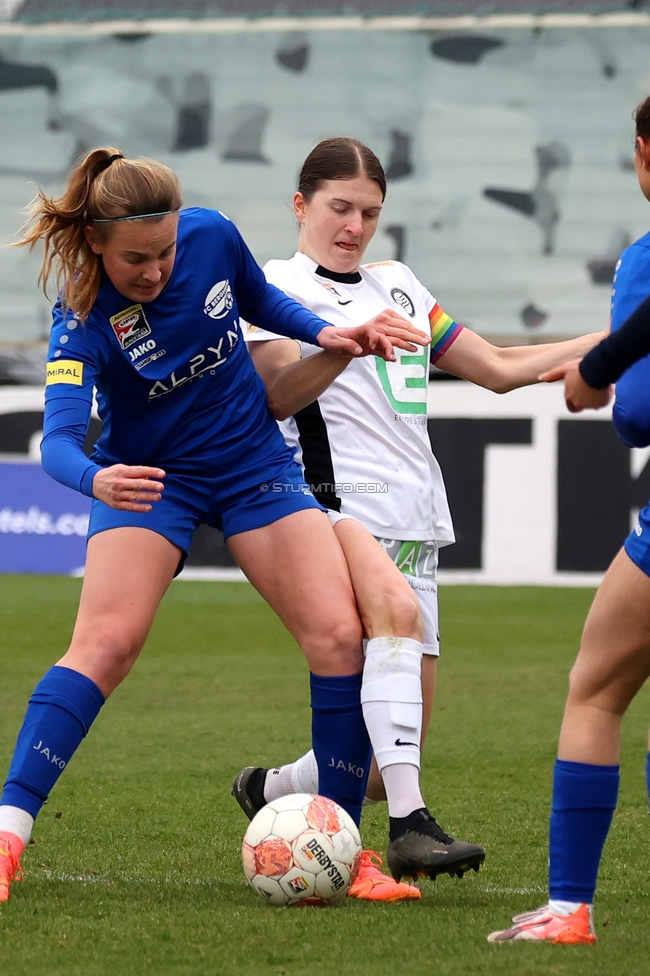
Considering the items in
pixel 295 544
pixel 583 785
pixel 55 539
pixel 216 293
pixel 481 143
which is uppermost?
pixel 481 143

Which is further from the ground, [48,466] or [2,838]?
[48,466]

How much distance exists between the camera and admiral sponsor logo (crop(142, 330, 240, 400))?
3488mm

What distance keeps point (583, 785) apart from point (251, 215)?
43.3ft

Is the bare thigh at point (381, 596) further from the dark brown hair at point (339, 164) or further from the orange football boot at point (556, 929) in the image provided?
the dark brown hair at point (339, 164)

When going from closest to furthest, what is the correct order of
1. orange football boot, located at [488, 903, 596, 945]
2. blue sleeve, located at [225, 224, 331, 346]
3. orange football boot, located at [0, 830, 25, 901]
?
orange football boot, located at [488, 903, 596, 945]
orange football boot, located at [0, 830, 25, 901]
blue sleeve, located at [225, 224, 331, 346]

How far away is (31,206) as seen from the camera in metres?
3.46

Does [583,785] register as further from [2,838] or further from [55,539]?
[55,539]

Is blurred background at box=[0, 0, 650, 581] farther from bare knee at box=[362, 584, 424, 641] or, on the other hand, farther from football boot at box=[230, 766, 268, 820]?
bare knee at box=[362, 584, 424, 641]

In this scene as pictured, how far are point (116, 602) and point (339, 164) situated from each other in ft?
4.58

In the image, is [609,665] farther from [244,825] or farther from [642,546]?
[244,825]

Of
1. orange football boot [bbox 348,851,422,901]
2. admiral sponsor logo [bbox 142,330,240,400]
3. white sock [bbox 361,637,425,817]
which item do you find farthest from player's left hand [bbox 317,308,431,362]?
orange football boot [bbox 348,851,422,901]

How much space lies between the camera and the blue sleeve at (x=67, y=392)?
328 centimetres

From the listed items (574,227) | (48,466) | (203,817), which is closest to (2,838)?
(48,466)

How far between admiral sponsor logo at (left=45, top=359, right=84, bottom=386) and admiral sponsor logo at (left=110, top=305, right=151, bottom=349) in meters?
0.13
